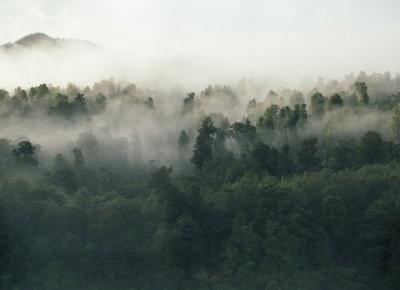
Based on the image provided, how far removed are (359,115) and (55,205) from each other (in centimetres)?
8591

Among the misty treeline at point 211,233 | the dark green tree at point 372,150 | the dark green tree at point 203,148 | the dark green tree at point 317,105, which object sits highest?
the dark green tree at point 317,105

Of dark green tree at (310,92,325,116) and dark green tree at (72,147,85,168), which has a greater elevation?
dark green tree at (310,92,325,116)

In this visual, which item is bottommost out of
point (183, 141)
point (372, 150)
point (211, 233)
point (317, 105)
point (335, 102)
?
point (211, 233)

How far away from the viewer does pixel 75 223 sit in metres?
108

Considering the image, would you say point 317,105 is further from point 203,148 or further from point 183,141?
point 203,148

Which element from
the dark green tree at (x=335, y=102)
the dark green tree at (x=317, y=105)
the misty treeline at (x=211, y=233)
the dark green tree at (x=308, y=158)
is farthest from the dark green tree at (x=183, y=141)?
the misty treeline at (x=211, y=233)

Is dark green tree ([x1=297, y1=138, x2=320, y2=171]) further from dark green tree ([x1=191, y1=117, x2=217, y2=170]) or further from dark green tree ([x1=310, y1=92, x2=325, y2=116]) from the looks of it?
dark green tree ([x1=310, y1=92, x2=325, y2=116])

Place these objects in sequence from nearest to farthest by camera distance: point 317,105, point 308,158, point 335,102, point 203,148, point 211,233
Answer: point 211,233 < point 308,158 < point 203,148 < point 335,102 < point 317,105

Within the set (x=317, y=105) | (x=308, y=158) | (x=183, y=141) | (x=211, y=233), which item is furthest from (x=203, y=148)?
(x=211, y=233)

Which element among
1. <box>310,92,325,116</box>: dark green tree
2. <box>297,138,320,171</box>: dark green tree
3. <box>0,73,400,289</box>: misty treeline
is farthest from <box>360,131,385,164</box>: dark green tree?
<box>310,92,325,116</box>: dark green tree

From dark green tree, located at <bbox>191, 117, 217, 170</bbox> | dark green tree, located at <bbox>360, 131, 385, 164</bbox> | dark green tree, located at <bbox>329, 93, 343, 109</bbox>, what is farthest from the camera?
dark green tree, located at <bbox>329, 93, 343, 109</bbox>

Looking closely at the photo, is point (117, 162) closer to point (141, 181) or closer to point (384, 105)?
point (141, 181)

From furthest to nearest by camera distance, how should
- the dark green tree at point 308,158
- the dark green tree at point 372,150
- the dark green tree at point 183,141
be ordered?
the dark green tree at point 183,141
the dark green tree at point 308,158
the dark green tree at point 372,150

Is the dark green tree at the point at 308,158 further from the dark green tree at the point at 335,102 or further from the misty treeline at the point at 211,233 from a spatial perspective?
the dark green tree at the point at 335,102
